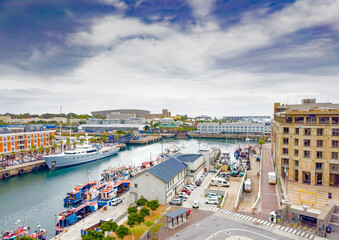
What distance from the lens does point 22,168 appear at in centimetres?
6334

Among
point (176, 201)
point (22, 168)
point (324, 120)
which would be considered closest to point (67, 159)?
point (22, 168)

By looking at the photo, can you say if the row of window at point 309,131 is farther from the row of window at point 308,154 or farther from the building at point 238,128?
the building at point 238,128

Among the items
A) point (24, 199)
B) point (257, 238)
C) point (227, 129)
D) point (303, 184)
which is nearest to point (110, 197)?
point (24, 199)

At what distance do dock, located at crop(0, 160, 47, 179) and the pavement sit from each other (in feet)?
128

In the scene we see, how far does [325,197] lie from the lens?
30281 millimetres

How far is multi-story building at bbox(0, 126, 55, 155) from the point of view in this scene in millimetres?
74250

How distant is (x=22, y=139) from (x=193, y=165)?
6483 cm

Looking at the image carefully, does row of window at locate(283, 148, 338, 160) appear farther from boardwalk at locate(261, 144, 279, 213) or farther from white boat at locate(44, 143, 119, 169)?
white boat at locate(44, 143, 119, 169)

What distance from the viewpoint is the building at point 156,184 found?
108ft

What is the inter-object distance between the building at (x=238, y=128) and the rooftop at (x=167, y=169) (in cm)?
11751

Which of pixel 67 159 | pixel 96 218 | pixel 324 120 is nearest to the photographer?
pixel 96 218

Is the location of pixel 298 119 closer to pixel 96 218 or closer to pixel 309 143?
pixel 309 143

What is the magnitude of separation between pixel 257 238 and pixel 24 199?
4146cm

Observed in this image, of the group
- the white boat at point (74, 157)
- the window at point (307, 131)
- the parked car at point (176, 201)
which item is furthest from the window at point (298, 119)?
the white boat at point (74, 157)
